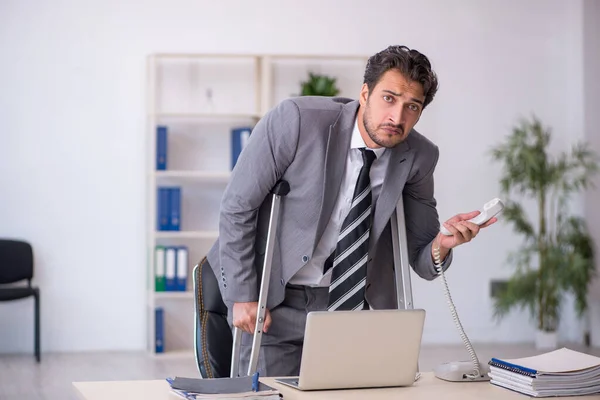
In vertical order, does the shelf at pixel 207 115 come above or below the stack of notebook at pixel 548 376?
above

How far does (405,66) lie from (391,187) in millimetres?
395

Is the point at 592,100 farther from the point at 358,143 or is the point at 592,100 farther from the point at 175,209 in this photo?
the point at 358,143

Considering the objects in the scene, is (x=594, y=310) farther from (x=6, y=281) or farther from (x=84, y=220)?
(x=6, y=281)

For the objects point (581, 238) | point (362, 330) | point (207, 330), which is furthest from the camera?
point (581, 238)

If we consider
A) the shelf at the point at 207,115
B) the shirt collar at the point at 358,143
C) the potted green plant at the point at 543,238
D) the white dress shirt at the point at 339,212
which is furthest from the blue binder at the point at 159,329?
the shirt collar at the point at 358,143

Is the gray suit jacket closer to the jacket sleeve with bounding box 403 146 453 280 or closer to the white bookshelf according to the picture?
the jacket sleeve with bounding box 403 146 453 280

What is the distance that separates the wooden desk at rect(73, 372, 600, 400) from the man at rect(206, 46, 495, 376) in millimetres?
410

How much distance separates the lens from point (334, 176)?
2.82 meters

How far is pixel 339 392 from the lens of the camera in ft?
7.56

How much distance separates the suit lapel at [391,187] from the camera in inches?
110

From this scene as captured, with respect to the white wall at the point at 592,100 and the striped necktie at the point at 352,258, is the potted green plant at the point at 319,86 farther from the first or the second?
the striped necktie at the point at 352,258

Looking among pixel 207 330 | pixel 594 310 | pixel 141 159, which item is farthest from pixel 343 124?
pixel 594 310

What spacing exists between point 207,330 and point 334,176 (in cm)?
64

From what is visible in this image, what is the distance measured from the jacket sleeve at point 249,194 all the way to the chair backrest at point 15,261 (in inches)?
168
